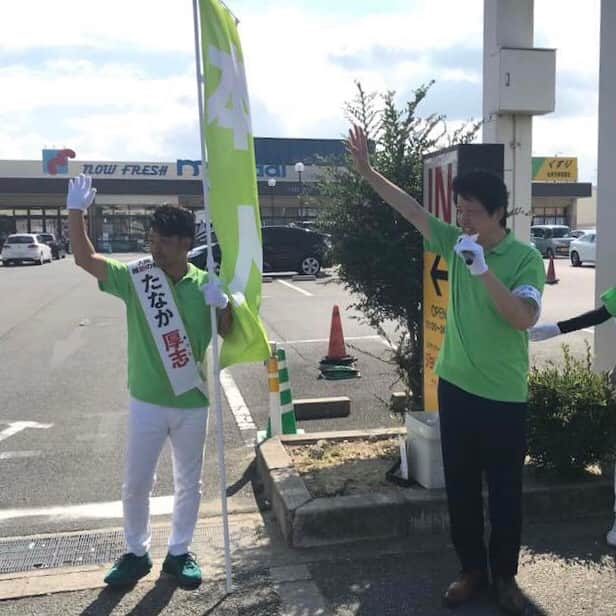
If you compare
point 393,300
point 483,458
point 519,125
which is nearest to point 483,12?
point 519,125

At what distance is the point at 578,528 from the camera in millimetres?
4062

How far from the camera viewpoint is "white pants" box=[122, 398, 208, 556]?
3377 mm

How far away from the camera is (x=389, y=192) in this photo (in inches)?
141

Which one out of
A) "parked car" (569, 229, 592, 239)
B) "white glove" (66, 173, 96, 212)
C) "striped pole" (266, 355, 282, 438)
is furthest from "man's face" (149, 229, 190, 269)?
"parked car" (569, 229, 592, 239)

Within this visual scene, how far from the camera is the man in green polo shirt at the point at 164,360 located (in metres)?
3.34

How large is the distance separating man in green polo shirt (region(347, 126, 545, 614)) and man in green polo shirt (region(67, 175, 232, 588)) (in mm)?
1100

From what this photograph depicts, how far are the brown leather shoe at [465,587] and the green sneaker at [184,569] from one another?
1.20 meters

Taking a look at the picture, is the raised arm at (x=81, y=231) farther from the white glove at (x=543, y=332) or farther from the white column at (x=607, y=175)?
the white column at (x=607, y=175)

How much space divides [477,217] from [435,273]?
1364 mm

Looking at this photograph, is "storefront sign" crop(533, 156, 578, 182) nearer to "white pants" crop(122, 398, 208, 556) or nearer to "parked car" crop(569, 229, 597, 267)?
"parked car" crop(569, 229, 597, 267)

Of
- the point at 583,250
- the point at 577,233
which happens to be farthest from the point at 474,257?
the point at 577,233

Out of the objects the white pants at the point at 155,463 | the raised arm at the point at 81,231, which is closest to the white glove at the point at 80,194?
the raised arm at the point at 81,231

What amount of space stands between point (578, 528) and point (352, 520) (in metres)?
1.31

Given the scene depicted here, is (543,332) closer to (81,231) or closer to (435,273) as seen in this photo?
(435,273)
